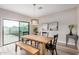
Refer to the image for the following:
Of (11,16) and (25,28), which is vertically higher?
(11,16)

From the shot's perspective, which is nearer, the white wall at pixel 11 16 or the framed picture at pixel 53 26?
the white wall at pixel 11 16

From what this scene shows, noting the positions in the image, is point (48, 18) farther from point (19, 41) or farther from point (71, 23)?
point (19, 41)

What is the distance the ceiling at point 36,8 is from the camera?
5.62ft

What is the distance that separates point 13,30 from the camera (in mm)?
1847

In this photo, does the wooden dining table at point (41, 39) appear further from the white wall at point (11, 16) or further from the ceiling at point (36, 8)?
the ceiling at point (36, 8)

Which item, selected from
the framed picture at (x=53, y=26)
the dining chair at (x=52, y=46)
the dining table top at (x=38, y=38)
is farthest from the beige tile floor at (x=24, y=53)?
the framed picture at (x=53, y=26)

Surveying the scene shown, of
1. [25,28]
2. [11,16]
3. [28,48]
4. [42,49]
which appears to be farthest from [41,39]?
[11,16]

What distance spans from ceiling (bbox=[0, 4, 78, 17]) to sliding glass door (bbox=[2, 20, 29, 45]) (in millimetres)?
265

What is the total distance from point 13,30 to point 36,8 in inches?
27.8

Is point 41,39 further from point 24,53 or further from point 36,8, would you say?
point 36,8

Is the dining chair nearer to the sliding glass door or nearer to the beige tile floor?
the beige tile floor

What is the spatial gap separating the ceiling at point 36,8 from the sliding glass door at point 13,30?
27 centimetres

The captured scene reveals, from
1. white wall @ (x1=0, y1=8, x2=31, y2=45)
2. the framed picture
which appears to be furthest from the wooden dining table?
white wall @ (x1=0, y1=8, x2=31, y2=45)
